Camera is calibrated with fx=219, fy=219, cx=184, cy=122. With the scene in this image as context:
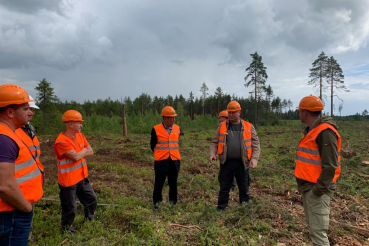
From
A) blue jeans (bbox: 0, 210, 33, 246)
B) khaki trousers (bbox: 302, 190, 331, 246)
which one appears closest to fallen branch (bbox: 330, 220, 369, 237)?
khaki trousers (bbox: 302, 190, 331, 246)

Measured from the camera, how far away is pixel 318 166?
2635 millimetres

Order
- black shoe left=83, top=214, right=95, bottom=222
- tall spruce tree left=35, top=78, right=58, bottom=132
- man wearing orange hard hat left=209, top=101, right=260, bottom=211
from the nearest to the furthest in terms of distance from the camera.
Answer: black shoe left=83, top=214, right=95, bottom=222, man wearing orange hard hat left=209, top=101, right=260, bottom=211, tall spruce tree left=35, top=78, right=58, bottom=132

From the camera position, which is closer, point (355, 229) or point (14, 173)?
point (14, 173)

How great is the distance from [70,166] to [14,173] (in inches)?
67.2

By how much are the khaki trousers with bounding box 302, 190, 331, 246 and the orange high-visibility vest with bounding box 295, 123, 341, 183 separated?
0.21 m

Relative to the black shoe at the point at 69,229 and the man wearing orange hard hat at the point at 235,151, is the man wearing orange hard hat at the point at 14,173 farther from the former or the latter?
the man wearing orange hard hat at the point at 235,151

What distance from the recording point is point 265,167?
27.5 feet

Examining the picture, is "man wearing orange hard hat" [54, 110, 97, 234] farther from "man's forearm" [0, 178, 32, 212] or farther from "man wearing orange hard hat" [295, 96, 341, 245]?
"man wearing orange hard hat" [295, 96, 341, 245]

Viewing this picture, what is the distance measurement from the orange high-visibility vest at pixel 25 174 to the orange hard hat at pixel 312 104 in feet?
10.2

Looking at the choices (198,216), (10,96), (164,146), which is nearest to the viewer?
(10,96)

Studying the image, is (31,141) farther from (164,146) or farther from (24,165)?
(164,146)

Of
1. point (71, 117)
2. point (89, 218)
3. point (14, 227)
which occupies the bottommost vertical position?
point (89, 218)

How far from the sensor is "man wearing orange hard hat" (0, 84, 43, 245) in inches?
66.3

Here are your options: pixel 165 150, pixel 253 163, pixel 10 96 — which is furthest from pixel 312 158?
pixel 10 96
